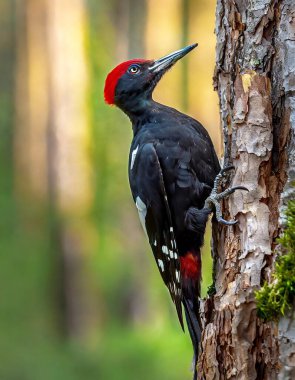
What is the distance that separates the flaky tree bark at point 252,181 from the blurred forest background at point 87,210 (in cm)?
637

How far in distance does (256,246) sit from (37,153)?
11.9 metres

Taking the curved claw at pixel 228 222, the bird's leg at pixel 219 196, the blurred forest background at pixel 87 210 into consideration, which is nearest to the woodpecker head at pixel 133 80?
the bird's leg at pixel 219 196

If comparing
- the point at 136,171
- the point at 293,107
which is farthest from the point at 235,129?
the point at 136,171

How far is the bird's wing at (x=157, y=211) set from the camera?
3.87 meters

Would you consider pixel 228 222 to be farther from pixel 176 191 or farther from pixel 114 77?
pixel 114 77

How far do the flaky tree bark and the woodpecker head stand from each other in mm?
1181

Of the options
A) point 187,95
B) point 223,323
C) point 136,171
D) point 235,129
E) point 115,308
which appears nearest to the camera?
point 223,323

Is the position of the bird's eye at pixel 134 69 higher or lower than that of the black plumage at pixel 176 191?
higher

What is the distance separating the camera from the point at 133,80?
4434 millimetres

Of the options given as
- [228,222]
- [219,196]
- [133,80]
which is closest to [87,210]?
[133,80]

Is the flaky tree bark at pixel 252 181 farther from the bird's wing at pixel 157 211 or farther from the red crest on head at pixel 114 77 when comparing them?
the red crest on head at pixel 114 77

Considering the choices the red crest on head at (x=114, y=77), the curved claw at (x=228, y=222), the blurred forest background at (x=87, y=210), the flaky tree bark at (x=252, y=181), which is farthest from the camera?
the blurred forest background at (x=87, y=210)

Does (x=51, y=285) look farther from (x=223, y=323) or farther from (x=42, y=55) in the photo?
(x=223, y=323)

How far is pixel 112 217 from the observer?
1334cm
